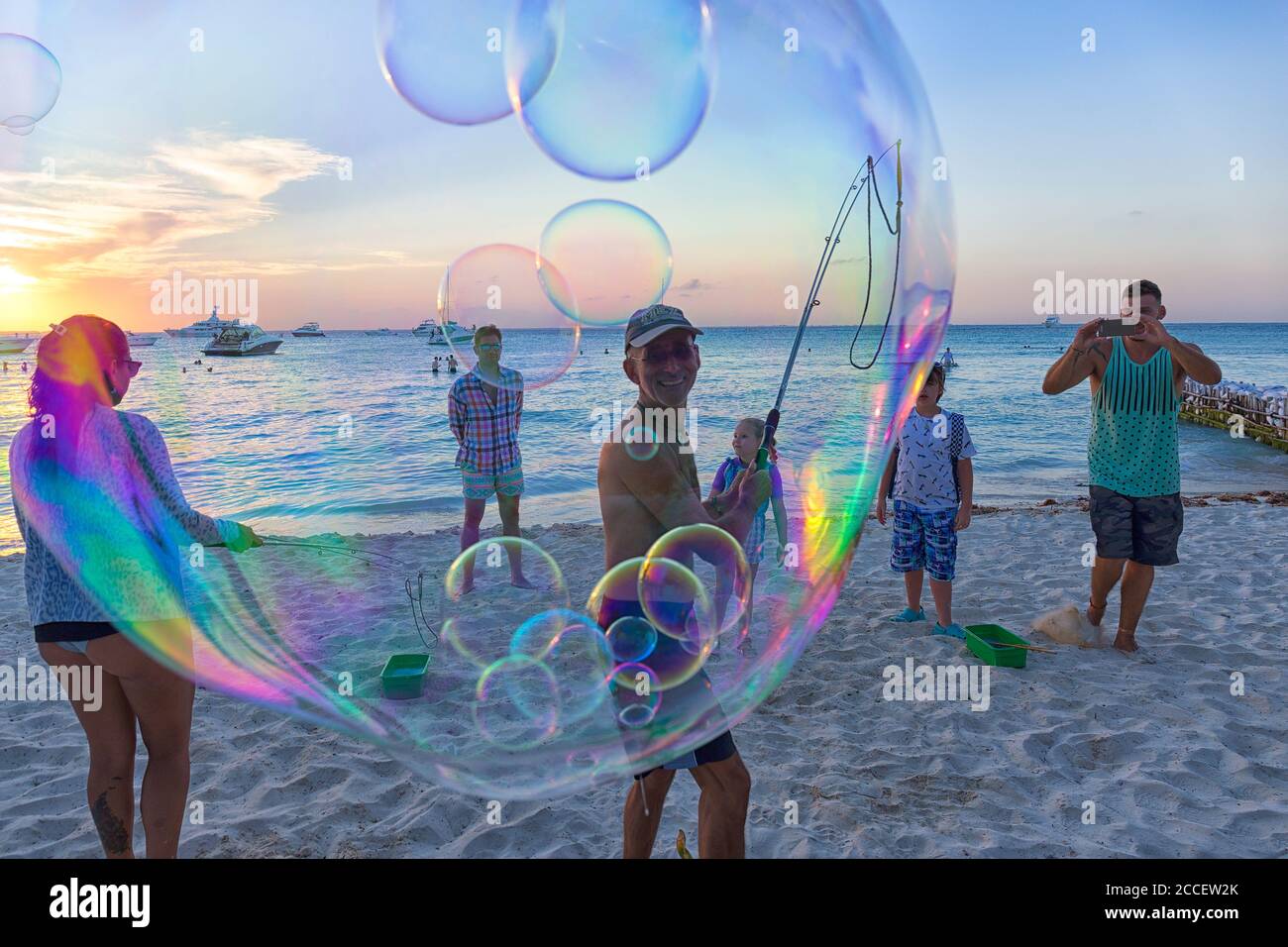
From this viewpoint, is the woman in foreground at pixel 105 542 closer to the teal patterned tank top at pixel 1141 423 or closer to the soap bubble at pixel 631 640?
the soap bubble at pixel 631 640

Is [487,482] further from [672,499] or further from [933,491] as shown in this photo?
[672,499]

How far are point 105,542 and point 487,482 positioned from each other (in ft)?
14.1

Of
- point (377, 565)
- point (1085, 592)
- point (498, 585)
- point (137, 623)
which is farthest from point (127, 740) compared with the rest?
point (1085, 592)

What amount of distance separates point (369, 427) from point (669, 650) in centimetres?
2255

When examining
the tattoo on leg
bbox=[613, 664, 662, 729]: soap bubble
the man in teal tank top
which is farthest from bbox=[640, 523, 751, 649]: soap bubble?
the man in teal tank top

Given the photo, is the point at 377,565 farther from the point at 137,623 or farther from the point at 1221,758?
the point at 1221,758

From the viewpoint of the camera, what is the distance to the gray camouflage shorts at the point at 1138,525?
17.4ft

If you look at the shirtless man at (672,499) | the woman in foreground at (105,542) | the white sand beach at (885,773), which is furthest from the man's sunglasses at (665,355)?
the white sand beach at (885,773)

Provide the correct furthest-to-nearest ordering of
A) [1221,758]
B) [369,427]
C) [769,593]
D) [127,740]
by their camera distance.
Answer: [369,427] < [1221,758] < [769,593] < [127,740]

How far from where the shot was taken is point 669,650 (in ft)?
8.55

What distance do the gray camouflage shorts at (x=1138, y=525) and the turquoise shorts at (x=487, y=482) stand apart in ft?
15.1

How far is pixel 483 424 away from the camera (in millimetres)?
7020

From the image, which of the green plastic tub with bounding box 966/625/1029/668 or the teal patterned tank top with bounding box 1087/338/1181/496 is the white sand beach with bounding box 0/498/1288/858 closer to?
the green plastic tub with bounding box 966/625/1029/668

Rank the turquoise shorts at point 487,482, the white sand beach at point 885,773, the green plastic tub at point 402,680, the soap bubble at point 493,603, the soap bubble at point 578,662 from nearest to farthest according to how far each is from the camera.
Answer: the soap bubble at point 578,662, the white sand beach at point 885,773, the green plastic tub at point 402,680, the soap bubble at point 493,603, the turquoise shorts at point 487,482
